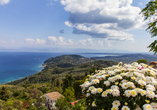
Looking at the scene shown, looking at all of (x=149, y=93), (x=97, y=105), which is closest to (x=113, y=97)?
(x=97, y=105)

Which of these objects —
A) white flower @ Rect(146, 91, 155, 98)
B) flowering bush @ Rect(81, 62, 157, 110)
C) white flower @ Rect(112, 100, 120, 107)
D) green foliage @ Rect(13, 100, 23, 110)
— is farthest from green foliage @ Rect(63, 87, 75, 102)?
white flower @ Rect(146, 91, 155, 98)

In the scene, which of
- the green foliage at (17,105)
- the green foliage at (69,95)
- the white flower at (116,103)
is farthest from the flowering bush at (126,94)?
the green foliage at (17,105)

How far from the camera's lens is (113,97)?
7.17ft

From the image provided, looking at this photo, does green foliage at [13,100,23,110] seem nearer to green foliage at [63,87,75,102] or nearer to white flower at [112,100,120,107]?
green foliage at [63,87,75,102]

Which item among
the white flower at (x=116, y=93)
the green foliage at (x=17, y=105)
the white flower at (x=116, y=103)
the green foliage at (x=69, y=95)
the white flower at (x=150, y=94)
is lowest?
the green foliage at (x=17, y=105)

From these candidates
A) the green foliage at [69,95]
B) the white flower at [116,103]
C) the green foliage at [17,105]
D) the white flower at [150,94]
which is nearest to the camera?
the white flower at [150,94]

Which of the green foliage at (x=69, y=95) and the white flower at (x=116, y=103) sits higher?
the white flower at (x=116, y=103)

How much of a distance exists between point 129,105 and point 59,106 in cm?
1574

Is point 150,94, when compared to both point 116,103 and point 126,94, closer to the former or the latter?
point 126,94

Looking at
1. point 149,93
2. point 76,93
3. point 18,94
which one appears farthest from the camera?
point 18,94

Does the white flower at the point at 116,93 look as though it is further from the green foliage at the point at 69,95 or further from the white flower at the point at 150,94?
the green foliage at the point at 69,95

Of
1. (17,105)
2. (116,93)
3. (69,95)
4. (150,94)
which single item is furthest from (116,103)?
(17,105)

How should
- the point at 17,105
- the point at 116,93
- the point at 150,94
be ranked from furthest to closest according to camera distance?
the point at 17,105 → the point at 116,93 → the point at 150,94

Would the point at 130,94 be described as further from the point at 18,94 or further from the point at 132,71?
the point at 18,94
